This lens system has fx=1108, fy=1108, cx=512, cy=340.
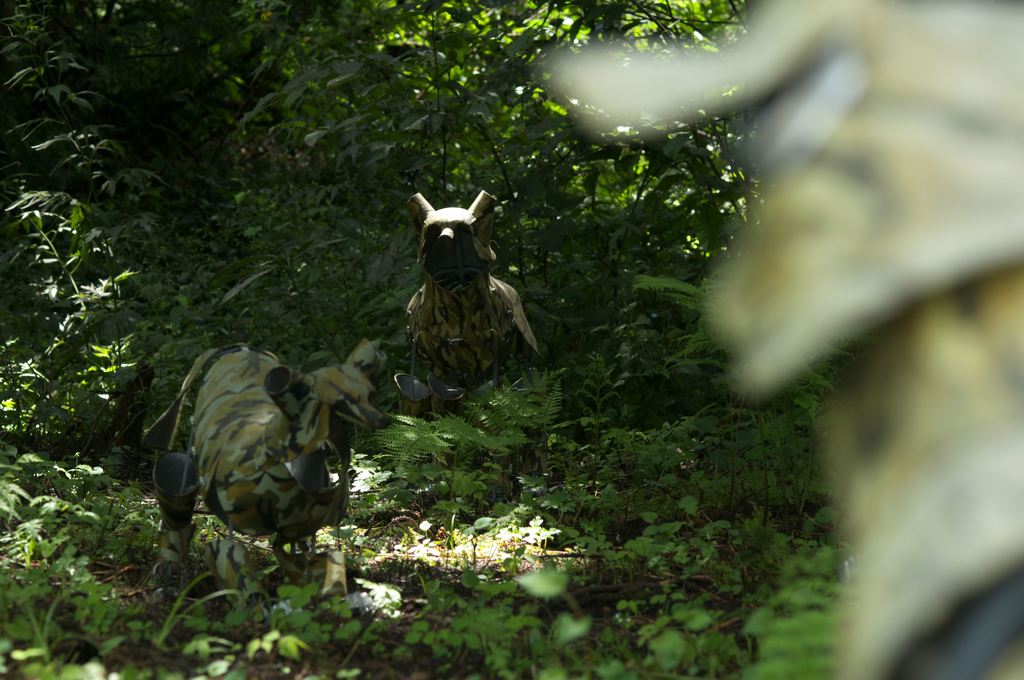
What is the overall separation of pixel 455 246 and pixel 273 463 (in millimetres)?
1942

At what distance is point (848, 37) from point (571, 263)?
6.68m

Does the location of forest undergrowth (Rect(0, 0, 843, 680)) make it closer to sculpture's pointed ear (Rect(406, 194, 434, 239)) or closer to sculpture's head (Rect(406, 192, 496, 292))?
sculpture's head (Rect(406, 192, 496, 292))

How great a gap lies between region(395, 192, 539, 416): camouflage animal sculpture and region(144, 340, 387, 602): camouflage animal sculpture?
4.58 ft

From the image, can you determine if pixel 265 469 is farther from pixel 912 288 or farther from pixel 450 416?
pixel 912 288

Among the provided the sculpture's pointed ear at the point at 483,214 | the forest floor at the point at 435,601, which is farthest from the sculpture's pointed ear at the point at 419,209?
the forest floor at the point at 435,601

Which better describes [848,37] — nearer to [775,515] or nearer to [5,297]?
[775,515]

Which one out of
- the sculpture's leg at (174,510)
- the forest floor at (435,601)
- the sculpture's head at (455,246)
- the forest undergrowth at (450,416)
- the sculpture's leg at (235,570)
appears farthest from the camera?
the sculpture's head at (455,246)

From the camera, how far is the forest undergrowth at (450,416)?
11.6ft

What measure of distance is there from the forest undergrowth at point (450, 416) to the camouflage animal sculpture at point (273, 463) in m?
0.22

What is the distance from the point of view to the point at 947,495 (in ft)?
4.38

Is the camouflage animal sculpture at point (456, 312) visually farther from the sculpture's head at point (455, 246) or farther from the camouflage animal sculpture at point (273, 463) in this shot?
the camouflage animal sculpture at point (273, 463)

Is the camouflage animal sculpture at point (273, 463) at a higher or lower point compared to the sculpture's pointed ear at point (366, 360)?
lower

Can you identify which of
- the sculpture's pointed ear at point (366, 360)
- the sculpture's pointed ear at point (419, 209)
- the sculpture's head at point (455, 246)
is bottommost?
the sculpture's pointed ear at point (366, 360)

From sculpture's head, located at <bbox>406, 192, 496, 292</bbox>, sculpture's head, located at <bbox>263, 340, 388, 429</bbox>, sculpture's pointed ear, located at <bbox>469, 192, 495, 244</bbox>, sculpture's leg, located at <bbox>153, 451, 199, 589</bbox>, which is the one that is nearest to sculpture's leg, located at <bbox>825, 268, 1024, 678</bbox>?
sculpture's head, located at <bbox>263, 340, 388, 429</bbox>
